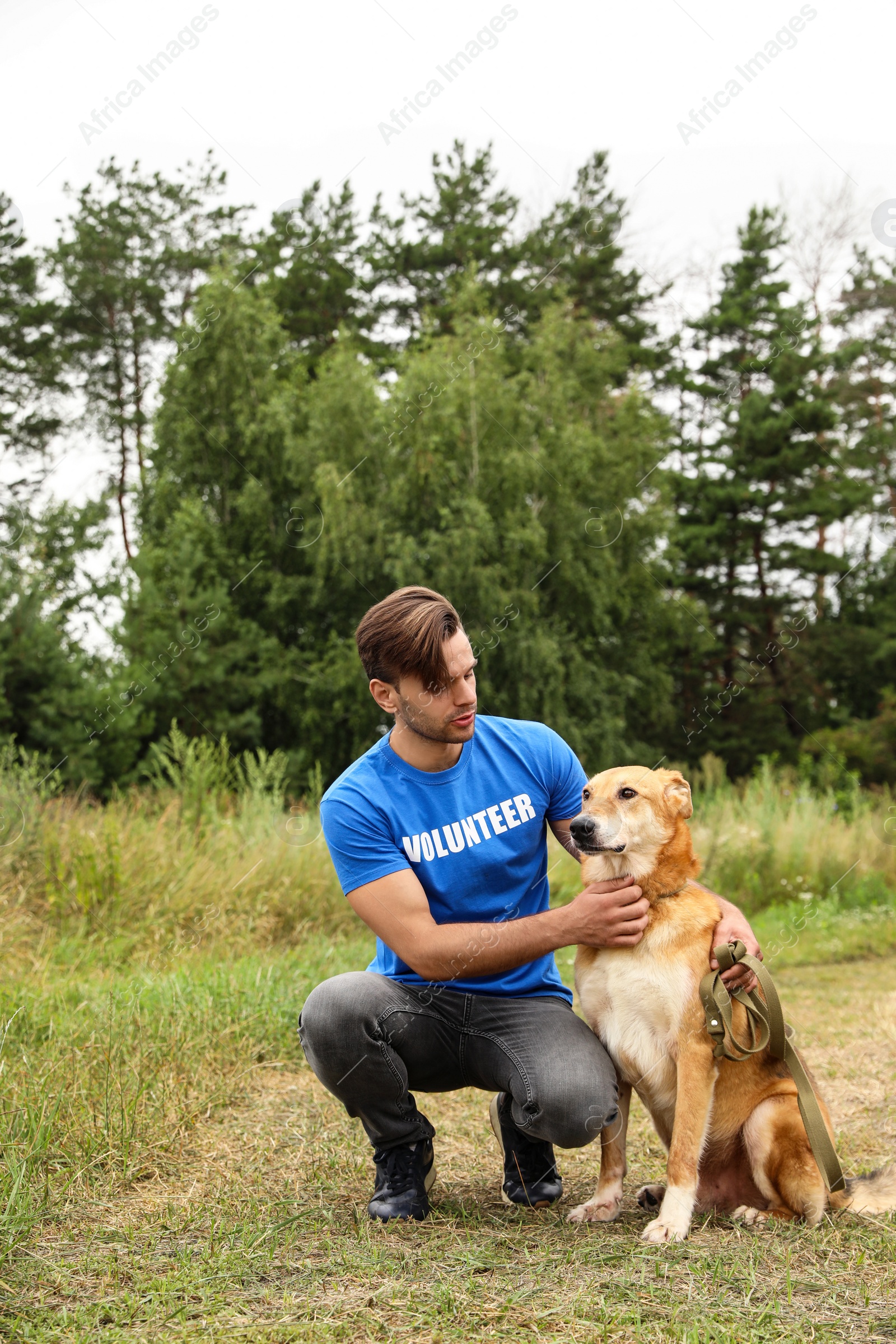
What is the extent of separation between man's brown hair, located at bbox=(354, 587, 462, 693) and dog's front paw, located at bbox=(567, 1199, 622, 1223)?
60.4 inches

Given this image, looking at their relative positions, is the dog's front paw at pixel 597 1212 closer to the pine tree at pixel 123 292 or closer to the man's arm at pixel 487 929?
the man's arm at pixel 487 929

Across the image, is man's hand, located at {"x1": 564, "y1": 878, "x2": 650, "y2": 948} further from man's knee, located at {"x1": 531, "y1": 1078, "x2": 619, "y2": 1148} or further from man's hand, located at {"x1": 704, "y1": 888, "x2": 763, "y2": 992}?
man's knee, located at {"x1": 531, "y1": 1078, "x2": 619, "y2": 1148}

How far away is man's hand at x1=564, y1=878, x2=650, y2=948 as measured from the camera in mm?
3010

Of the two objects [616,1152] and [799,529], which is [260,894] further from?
[799,529]

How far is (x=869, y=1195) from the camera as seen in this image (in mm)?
3051

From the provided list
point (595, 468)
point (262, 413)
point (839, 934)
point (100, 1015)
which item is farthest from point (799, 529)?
point (100, 1015)

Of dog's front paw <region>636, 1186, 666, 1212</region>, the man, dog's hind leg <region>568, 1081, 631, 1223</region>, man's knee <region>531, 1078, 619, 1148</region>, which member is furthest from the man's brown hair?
dog's front paw <region>636, 1186, 666, 1212</region>

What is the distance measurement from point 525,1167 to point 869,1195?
101 centimetres

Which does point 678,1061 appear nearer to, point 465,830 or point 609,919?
point 609,919

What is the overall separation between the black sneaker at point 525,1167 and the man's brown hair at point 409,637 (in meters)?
1.35

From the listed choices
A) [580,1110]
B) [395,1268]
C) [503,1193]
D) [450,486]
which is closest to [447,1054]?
[580,1110]

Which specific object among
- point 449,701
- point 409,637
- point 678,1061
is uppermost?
point 409,637

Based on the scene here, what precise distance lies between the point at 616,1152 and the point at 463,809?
Result: 108 centimetres

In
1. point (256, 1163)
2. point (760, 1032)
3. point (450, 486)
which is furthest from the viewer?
point (450, 486)
